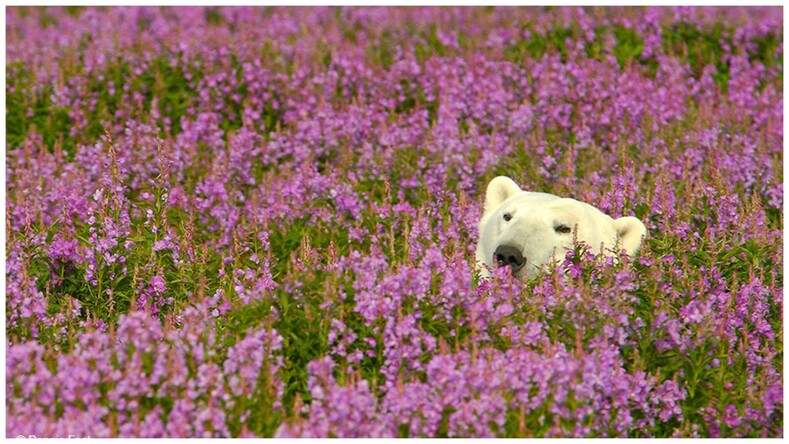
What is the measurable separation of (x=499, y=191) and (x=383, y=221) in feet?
2.59

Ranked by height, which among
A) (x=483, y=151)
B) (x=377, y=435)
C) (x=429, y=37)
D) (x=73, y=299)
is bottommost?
(x=377, y=435)

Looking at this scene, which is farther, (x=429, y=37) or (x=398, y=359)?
(x=429, y=37)

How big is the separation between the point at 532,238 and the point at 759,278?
45.3 inches

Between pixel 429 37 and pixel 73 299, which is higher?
pixel 429 37

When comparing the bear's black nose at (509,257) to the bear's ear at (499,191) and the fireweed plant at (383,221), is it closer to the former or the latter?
the fireweed plant at (383,221)

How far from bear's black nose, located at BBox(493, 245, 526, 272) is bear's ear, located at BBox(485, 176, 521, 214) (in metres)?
0.70

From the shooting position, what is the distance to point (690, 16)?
11.7 meters

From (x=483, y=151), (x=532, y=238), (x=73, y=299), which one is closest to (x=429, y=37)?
(x=483, y=151)

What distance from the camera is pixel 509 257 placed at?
6.01 m

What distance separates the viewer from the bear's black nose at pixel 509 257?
19.7ft

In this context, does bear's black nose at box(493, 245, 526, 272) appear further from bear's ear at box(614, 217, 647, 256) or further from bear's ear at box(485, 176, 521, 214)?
bear's ear at box(485, 176, 521, 214)

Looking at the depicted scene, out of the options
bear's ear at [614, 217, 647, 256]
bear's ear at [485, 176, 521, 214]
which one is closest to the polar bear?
bear's ear at [614, 217, 647, 256]

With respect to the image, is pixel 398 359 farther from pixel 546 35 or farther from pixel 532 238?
pixel 546 35

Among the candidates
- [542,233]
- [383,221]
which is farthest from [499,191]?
[383,221]
